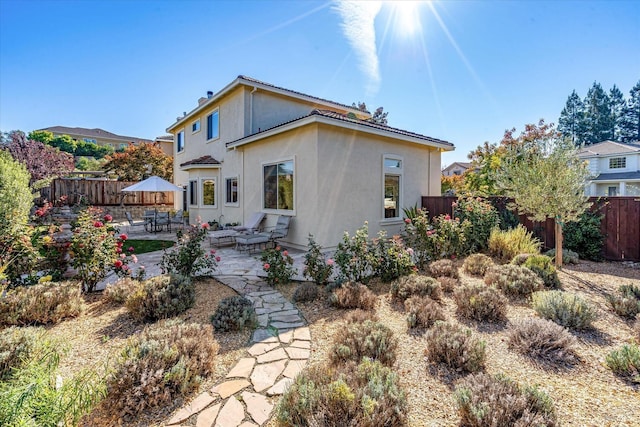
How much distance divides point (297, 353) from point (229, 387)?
905mm

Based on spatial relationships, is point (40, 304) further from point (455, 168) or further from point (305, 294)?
point (455, 168)

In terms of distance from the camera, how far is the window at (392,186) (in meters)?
10.8

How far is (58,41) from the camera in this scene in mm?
9664

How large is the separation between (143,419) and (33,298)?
3246 mm

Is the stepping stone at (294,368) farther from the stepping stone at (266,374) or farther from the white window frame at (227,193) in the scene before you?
the white window frame at (227,193)

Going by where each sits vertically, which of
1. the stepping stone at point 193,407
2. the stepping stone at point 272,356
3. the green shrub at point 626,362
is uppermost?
the green shrub at point 626,362

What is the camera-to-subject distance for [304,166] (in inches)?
365

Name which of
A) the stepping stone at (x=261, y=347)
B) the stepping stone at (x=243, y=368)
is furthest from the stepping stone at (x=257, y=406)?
the stepping stone at (x=261, y=347)

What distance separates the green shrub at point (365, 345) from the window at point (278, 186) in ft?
22.4

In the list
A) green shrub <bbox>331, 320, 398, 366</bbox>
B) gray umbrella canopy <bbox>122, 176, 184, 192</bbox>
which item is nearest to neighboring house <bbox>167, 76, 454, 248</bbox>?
gray umbrella canopy <bbox>122, 176, 184, 192</bbox>

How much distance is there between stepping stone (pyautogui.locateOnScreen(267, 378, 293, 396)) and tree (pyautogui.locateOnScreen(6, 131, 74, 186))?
60.7 ft

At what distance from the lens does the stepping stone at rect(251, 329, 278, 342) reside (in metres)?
3.80

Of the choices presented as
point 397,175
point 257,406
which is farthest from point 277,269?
point 397,175

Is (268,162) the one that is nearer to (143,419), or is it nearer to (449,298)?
(449,298)
